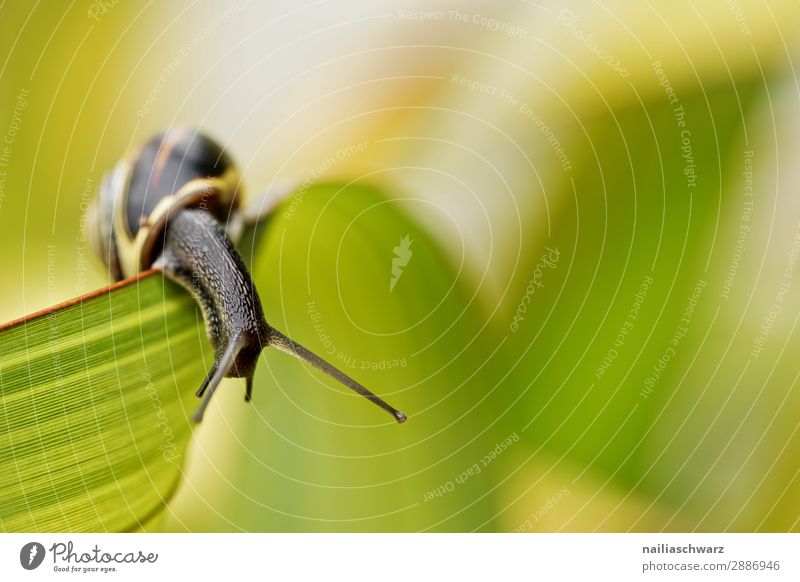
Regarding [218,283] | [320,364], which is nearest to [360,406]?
[320,364]

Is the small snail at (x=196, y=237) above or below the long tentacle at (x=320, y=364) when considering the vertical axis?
above

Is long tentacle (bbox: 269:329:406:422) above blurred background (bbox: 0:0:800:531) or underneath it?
underneath

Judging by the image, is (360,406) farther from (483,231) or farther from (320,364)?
(483,231)

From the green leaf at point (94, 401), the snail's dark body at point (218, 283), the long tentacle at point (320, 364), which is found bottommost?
the green leaf at point (94, 401)
